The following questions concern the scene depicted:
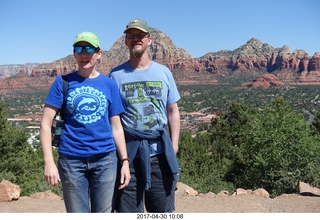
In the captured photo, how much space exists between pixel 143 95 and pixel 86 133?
0.59 meters

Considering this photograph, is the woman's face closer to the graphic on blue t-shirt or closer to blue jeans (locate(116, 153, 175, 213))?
the graphic on blue t-shirt

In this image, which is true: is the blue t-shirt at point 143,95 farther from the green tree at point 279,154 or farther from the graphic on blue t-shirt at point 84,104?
the green tree at point 279,154

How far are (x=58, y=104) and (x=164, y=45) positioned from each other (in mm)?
148386

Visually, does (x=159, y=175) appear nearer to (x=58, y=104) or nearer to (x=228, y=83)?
(x=58, y=104)

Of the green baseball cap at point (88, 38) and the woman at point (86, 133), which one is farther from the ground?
the green baseball cap at point (88, 38)

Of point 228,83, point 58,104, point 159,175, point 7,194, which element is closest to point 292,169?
point 7,194

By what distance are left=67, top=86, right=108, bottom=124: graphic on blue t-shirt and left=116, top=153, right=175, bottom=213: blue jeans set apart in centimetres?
62

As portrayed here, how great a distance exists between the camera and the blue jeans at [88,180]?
2.90 metres

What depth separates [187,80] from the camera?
136 m

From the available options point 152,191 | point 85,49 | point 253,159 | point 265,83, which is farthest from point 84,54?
point 265,83

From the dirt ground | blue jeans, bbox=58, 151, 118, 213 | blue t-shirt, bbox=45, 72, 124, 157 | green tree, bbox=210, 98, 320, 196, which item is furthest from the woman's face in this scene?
green tree, bbox=210, 98, 320, 196

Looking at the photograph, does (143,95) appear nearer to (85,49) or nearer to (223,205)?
(85,49)

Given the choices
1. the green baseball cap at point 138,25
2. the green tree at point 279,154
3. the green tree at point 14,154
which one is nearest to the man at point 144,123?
the green baseball cap at point 138,25
